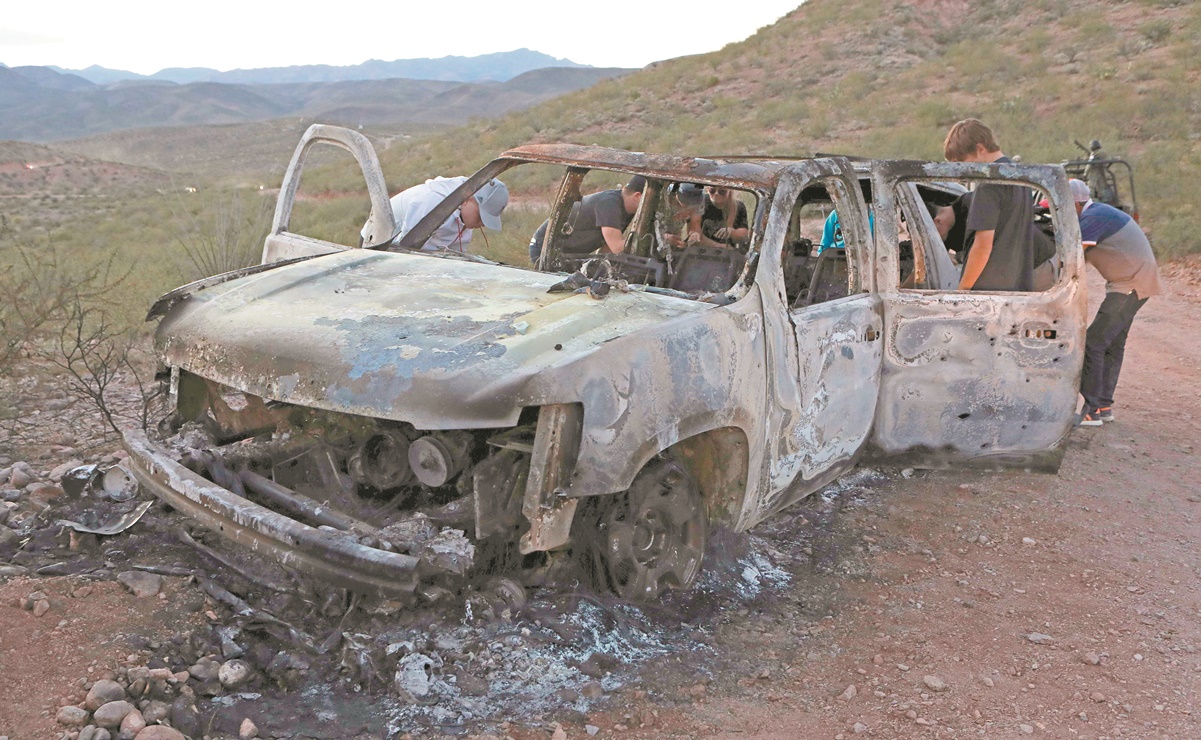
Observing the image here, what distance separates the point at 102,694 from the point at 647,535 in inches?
71.7

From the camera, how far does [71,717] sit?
288 cm

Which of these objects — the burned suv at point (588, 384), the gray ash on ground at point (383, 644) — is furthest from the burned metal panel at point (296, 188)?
the gray ash on ground at point (383, 644)

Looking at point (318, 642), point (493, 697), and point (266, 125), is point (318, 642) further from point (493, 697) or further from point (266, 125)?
point (266, 125)

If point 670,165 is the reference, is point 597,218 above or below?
below

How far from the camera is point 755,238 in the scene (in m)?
4.04

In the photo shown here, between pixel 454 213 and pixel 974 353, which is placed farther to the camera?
pixel 454 213

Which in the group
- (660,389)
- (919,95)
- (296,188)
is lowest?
(660,389)

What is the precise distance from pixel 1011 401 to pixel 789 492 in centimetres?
132

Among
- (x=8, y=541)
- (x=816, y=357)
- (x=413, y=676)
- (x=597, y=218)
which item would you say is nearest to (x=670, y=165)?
(x=816, y=357)

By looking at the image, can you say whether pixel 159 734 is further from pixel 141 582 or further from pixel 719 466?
pixel 719 466

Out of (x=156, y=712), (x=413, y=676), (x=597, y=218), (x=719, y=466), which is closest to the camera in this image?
(x=156, y=712)

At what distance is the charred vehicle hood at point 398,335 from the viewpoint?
3.15 meters

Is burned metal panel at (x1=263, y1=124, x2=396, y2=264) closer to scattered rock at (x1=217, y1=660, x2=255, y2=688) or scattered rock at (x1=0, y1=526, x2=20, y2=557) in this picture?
scattered rock at (x1=0, y1=526, x2=20, y2=557)

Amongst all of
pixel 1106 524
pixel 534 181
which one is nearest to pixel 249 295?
pixel 1106 524
